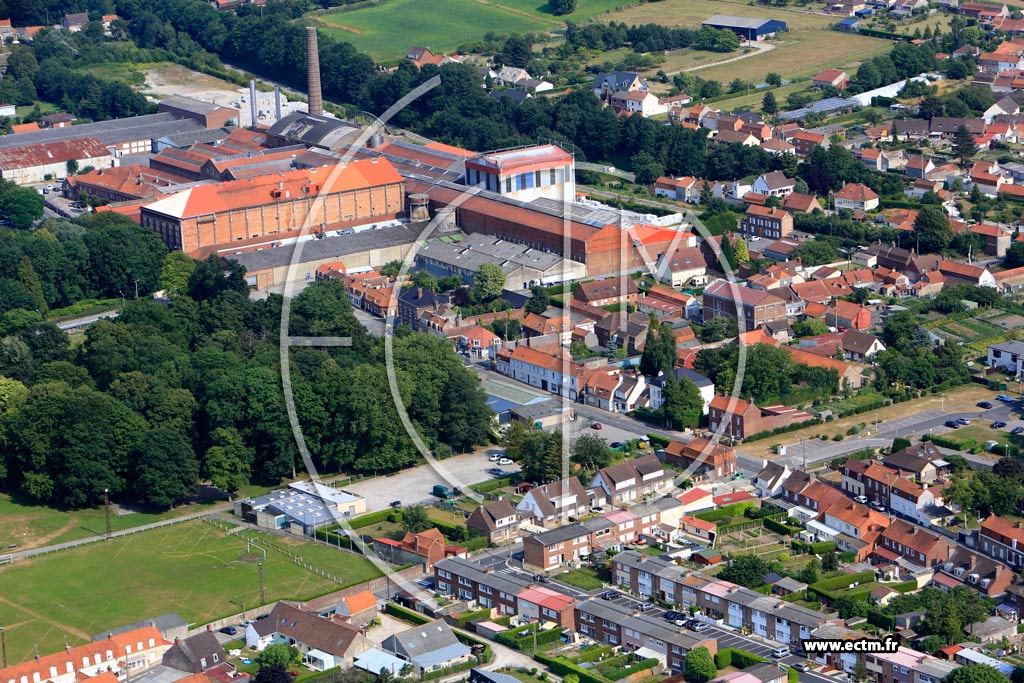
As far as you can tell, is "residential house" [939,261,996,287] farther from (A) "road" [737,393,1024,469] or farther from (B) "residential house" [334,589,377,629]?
(B) "residential house" [334,589,377,629]

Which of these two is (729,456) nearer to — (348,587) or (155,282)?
(348,587)

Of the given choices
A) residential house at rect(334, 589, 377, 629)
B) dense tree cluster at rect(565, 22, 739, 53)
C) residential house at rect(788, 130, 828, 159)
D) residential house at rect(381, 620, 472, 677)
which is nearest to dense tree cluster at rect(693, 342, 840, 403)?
residential house at rect(334, 589, 377, 629)

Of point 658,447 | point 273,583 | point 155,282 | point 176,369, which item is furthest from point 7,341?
point 658,447

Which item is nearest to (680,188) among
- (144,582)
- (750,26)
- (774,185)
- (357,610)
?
(774,185)

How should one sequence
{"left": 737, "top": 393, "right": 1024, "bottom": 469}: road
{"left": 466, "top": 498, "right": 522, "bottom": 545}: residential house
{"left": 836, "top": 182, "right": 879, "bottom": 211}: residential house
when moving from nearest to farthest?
{"left": 466, "top": 498, "right": 522, "bottom": 545}: residential house, {"left": 737, "top": 393, "right": 1024, "bottom": 469}: road, {"left": 836, "top": 182, "right": 879, "bottom": 211}: residential house

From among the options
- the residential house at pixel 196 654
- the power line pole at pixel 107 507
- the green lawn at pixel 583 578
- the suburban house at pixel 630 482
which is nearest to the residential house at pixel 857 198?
the suburban house at pixel 630 482

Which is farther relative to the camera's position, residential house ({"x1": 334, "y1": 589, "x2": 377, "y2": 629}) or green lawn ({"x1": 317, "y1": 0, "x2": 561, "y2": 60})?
green lawn ({"x1": 317, "y1": 0, "x2": 561, "y2": 60})
